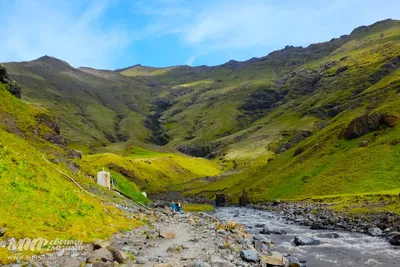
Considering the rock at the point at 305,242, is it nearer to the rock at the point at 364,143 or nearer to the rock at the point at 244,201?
the rock at the point at 364,143

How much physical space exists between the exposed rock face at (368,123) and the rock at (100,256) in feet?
351

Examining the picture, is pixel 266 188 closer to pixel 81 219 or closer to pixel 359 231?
pixel 359 231

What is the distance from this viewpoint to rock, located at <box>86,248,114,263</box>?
17.7m

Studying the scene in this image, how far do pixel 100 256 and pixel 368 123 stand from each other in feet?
368

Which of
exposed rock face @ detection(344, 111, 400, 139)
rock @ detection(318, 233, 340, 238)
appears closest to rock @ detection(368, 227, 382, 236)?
rock @ detection(318, 233, 340, 238)

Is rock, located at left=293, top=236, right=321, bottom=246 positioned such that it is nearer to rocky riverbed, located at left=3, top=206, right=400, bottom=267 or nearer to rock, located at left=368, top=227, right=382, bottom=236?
rocky riverbed, located at left=3, top=206, right=400, bottom=267

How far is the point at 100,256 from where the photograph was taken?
18125 millimetres

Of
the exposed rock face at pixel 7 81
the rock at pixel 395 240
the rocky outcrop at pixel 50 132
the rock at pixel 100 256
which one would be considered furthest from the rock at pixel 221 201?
the rock at pixel 100 256

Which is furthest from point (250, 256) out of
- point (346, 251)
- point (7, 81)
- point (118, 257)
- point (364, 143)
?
point (364, 143)

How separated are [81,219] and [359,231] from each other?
40094mm

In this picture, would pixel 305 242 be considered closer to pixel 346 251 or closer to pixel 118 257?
pixel 346 251

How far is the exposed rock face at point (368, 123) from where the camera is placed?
10491 cm

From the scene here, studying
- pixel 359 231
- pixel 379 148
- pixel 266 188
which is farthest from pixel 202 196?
pixel 359 231

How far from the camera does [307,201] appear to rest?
85.9 meters
